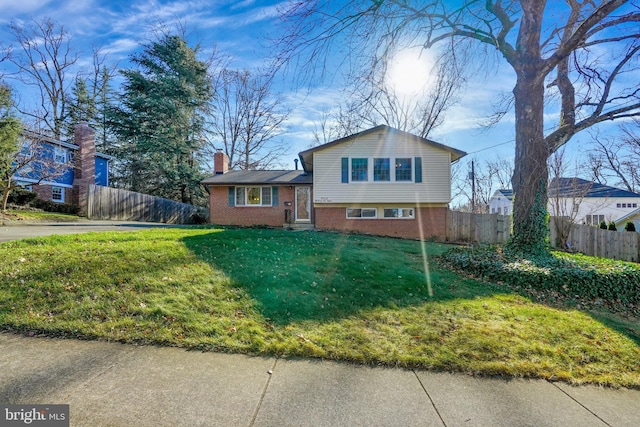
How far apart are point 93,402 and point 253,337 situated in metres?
1.49

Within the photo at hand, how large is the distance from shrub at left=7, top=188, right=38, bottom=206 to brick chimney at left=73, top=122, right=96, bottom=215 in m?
2.85

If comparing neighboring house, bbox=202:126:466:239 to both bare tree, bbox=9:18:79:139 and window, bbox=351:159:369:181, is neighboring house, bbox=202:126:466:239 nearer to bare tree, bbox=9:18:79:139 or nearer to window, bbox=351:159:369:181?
window, bbox=351:159:369:181

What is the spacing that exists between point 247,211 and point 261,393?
16.0 m

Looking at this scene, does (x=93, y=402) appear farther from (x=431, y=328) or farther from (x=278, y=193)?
(x=278, y=193)

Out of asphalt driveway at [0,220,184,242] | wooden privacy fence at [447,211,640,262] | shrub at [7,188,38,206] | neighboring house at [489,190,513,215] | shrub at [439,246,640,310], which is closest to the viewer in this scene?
shrub at [439,246,640,310]

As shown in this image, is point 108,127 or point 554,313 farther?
point 108,127

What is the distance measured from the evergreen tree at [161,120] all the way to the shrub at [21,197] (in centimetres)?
722

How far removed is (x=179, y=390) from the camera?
2414 millimetres

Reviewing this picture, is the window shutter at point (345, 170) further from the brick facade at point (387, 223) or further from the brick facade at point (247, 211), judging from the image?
the brick facade at point (247, 211)

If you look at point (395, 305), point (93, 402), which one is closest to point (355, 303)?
point (395, 305)

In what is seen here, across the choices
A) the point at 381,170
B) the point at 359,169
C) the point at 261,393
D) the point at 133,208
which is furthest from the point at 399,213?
the point at 133,208

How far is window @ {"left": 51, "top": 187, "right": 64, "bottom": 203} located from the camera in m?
19.8

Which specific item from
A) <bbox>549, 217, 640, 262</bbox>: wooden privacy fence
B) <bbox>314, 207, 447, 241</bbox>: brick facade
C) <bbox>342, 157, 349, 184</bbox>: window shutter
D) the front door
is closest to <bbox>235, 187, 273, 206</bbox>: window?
the front door

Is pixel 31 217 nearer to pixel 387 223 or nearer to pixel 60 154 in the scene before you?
pixel 60 154
